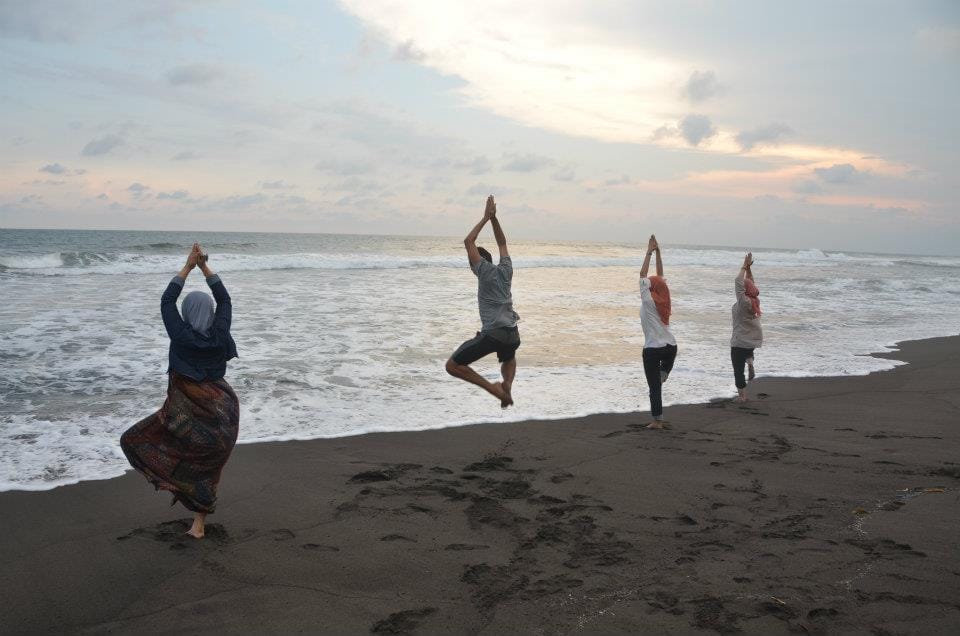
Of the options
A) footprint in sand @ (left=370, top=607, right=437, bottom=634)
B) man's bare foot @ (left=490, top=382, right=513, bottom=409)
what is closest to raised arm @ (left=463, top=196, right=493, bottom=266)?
man's bare foot @ (left=490, top=382, right=513, bottom=409)

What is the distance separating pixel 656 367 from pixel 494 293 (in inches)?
93.3

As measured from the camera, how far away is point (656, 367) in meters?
7.98

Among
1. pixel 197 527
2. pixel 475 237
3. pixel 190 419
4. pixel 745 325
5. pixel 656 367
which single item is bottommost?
pixel 197 527

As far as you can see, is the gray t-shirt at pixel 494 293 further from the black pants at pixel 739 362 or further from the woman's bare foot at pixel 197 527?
the black pants at pixel 739 362

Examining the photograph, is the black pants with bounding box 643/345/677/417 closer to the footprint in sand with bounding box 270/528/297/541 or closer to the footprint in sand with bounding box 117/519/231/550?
the footprint in sand with bounding box 270/528/297/541

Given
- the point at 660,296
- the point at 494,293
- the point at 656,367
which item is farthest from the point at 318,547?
the point at 660,296

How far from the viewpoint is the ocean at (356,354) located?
767 cm

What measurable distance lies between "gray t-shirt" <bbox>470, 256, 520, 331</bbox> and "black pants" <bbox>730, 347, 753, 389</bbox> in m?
4.20

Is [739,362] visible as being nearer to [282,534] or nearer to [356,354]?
[356,354]

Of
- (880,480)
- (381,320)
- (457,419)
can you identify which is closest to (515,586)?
(880,480)

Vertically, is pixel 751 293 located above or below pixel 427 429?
above

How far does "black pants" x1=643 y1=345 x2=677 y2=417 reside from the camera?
7934mm

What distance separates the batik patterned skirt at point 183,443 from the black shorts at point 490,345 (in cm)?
262

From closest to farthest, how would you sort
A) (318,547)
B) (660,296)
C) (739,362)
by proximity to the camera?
(318,547) → (660,296) → (739,362)
